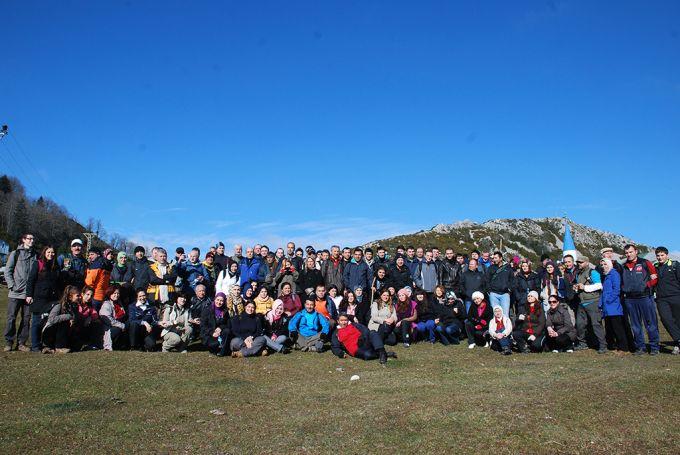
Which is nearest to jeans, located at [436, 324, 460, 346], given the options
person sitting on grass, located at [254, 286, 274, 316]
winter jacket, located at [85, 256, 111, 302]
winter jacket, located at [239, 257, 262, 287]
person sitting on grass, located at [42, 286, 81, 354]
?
person sitting on grass, located at [254, 286, 274, 316]

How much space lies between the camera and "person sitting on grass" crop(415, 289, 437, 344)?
14773 mm

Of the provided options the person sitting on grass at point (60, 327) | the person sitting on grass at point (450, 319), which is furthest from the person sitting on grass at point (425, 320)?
the person sitting on grass at point (60, 327)

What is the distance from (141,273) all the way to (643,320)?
12.7 meters

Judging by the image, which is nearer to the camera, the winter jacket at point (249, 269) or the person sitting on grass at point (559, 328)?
the person sitting on grass at point (559, 328)

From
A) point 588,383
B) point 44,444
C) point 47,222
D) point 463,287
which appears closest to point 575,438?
point 588,383

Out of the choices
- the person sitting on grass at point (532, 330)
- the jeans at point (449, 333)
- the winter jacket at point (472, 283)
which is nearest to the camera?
the person sitting on grass at point (532, 330)

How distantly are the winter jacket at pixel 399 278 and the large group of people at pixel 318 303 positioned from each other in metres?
0.03

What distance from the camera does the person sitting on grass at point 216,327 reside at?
40.7 ft

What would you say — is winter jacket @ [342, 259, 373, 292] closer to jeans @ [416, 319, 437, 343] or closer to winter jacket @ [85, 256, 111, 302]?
jeans @ [416, 319, 437, 343]

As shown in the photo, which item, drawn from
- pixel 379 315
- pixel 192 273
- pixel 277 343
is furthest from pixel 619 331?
pixel 192 273

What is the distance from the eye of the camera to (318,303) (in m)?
14.4

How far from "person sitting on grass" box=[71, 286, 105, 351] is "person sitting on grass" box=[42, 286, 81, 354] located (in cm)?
19

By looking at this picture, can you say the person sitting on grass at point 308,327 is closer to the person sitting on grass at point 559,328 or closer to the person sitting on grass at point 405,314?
the person sitting on grass at point 405,314

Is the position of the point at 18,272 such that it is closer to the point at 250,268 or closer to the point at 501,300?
the point at 250,268
